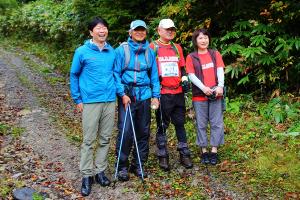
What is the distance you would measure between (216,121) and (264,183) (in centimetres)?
124

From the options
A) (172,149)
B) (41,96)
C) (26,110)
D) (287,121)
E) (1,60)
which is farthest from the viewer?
(1,60)

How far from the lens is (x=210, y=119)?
6.64 m

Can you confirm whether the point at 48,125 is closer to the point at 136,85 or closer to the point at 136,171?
the point at 136,171

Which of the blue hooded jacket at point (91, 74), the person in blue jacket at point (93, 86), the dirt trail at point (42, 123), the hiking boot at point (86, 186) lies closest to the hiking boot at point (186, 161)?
the dirt trail at point (42, 123)

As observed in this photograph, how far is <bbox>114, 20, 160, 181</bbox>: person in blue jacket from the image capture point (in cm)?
585

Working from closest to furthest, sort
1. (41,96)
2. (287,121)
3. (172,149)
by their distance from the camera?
(172,149), (287,121), (41,96)

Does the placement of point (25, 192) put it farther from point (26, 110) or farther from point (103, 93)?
point (26, 110)

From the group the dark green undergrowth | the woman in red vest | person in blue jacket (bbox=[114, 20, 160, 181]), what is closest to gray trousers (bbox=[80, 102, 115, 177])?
person in blue jacket (bbox=[114, 20, 160, 181])

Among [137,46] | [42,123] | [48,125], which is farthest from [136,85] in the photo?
[42,123]

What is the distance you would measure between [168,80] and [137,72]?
616 millimetres

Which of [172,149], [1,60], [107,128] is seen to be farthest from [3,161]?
[1,60]

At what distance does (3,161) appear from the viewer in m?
7.11

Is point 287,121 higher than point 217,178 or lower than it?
higher

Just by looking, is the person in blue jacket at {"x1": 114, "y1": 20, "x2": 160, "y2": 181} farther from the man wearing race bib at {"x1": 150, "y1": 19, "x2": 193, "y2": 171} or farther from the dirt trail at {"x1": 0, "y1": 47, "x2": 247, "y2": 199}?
the dirt trail at {"x1": 0, "y1": 47, "x2": 247, "y2": 199}
